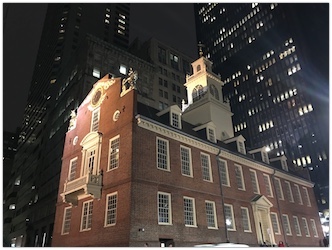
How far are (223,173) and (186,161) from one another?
536 cm

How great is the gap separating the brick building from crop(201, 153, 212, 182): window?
98mm

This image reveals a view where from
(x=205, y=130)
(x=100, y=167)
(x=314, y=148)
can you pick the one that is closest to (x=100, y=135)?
(x=100, y=167)

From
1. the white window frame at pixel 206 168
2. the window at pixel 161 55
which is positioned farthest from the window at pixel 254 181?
the window at pixel 161 55

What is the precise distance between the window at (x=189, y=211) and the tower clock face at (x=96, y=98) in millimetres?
12936

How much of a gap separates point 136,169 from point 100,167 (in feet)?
14.7

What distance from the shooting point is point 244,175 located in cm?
3212

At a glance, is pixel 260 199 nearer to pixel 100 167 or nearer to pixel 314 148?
pixel 100 167

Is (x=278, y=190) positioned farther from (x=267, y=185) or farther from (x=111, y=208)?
(x=111, y=208)

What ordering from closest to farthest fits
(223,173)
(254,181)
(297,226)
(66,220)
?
(66,220) < (223,173) < (254,181) < (297,226)

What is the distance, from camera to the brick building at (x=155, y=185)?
71.9 feet

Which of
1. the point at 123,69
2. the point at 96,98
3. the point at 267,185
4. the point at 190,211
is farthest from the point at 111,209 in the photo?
the point at 123,69

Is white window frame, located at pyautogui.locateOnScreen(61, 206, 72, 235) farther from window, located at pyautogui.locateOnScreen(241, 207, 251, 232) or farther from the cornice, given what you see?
window, located at pyautogui.locateOnScreen(241, 207, 251, 232)

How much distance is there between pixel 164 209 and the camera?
22.8 metres

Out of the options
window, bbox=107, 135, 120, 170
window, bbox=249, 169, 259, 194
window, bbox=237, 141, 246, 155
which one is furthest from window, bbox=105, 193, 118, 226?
window, bbox=237, 141, 246, 155
